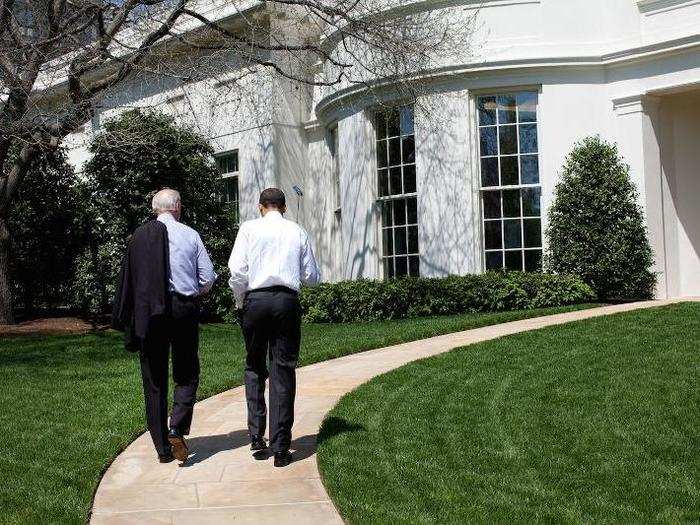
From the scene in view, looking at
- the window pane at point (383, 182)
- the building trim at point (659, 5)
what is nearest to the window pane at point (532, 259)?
the window pane at point (383, 182)

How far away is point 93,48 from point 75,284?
615 centimetres

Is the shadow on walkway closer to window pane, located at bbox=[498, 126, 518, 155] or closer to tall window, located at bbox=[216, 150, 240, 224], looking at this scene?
window pane, located at bbox=[498, 126, 518, 155]

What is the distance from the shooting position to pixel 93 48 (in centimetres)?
1491

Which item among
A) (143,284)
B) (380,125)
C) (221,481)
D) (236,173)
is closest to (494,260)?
(380,125)

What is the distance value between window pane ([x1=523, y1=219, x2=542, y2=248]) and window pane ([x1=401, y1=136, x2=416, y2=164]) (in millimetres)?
2384

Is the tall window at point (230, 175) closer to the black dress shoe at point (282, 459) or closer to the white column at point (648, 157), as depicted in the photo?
the white column at point (648, 157)

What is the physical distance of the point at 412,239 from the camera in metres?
17.6

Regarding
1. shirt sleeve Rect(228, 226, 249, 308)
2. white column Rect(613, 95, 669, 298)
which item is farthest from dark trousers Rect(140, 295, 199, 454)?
white column Rect(613, 95, 669, 298)

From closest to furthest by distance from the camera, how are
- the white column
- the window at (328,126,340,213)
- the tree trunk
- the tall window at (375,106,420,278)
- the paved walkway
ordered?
the paved walkway → the white column → the tree trunk → the tall window at (375,106,420,278) → the window at (328,126,340,213)

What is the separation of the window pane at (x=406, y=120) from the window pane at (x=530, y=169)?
2.16 metres

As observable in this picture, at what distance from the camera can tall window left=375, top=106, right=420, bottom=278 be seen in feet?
57.3

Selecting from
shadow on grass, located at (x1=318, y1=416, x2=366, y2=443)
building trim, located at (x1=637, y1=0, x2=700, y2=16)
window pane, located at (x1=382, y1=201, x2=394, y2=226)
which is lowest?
shadow on grass, located at (x1=318, y1=416, x2=366, y2=443)

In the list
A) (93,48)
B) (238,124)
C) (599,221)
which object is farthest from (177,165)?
(599,221)

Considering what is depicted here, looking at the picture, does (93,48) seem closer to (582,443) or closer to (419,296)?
(419,296)
